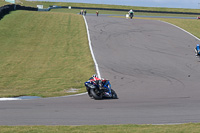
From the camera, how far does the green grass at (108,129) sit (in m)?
8.35

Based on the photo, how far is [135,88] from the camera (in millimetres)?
16953

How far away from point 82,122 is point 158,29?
31.9m

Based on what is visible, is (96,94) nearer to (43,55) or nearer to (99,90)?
(99,90)

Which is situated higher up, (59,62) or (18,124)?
(18,124)

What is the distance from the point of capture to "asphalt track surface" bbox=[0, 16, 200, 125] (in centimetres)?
1032

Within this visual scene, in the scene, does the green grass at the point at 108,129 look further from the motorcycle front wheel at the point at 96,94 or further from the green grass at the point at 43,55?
the green grass at the point at 43,55

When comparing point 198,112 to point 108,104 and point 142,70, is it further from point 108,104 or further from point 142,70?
point 142,70

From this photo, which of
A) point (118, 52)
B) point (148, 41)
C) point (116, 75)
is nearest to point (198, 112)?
point (116, 75)

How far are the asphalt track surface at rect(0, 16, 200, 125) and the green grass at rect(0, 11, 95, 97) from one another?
65.5 inches

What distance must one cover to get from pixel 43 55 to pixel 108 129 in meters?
20.1

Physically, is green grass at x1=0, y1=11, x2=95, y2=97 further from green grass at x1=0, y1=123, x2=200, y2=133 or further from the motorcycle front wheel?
green grass at x1=0, y1=123, x2=200, y2=133

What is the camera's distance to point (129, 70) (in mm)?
21547

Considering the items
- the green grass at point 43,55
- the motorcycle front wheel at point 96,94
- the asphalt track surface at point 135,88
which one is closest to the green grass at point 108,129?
the asphalt track surface at point 135,88

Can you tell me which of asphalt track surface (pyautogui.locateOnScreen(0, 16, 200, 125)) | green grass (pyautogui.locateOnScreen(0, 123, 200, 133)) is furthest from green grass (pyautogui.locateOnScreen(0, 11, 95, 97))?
green grass (pyautogui.locateOnScreen(0, 123, 200, 133))
